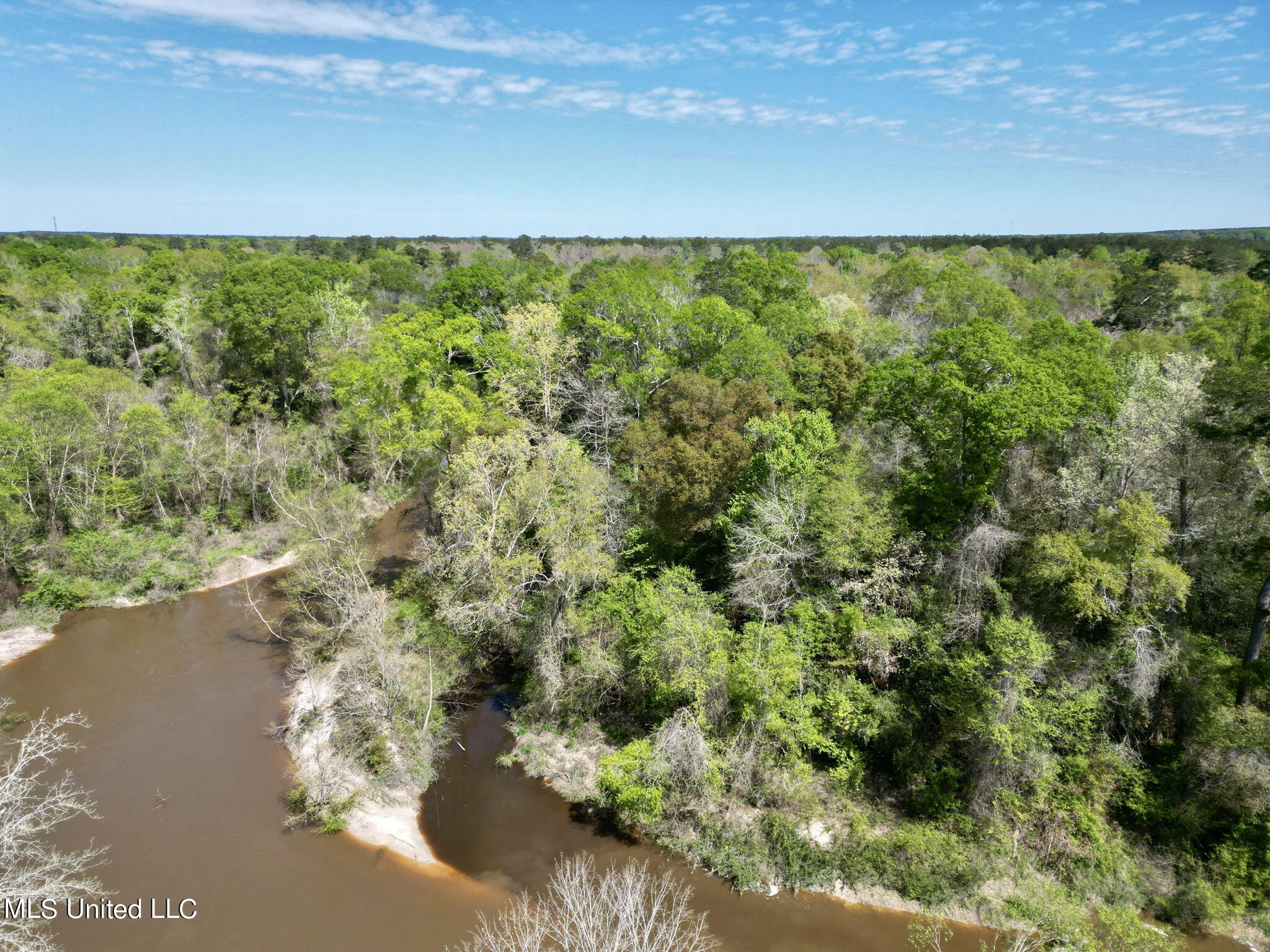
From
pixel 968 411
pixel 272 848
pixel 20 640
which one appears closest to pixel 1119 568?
pixel 968 411

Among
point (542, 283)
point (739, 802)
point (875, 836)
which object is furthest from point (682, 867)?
point (542, 283)

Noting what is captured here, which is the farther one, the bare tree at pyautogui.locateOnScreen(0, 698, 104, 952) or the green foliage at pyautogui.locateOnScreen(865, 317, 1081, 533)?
the green foliage at pyautogui.locateOnScreen(865, 317, 1081, 533)

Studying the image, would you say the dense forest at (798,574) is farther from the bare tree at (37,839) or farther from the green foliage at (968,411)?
the bare tree at (37,839)

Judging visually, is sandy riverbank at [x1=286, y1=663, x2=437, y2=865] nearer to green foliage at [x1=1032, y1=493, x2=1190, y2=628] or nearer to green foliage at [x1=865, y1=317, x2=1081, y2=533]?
green foliage at [x1=865, y1=317, x2=1081, y2=533]

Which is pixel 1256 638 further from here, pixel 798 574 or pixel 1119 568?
pixel 798 574

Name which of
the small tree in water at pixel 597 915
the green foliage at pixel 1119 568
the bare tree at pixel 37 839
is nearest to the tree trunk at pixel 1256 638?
the green foliage at pixel 1119 568

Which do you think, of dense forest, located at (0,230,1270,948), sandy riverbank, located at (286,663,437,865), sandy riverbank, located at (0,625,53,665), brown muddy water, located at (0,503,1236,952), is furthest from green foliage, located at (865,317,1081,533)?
sandy riverbank, located at (0,625,53,665)
